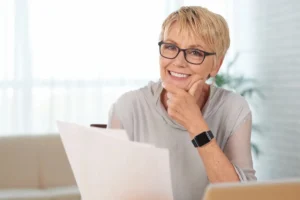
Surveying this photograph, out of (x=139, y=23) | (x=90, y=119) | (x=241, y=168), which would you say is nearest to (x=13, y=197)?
(x=90, y=119)

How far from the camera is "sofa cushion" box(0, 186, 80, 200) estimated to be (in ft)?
12.2

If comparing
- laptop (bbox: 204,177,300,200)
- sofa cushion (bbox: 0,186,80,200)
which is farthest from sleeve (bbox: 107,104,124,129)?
sofa cushion (bbox: 0,186,80,200)

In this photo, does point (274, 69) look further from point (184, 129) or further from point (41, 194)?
point (184, 129)

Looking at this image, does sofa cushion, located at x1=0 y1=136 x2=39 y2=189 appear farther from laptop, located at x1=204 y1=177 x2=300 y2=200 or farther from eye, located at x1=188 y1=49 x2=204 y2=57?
laptop, located at x1=204 y1=177 x2=300 y2=200

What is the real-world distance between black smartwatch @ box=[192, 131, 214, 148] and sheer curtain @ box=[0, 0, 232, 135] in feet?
12.7

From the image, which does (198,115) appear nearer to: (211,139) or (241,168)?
(211,139)

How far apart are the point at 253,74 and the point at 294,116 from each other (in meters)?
0.81

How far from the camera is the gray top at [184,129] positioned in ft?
4.83

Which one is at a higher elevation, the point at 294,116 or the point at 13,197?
the point at 294,116

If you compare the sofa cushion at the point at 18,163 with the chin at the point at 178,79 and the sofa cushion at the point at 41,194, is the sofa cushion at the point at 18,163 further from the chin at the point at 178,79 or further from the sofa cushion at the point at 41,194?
the chin at the point at 178,79

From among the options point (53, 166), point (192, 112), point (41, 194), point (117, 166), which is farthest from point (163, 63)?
point (53, 166)

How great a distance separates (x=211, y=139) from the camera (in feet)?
4.29

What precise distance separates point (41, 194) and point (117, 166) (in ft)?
9.71

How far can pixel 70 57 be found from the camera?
16.9 feet
